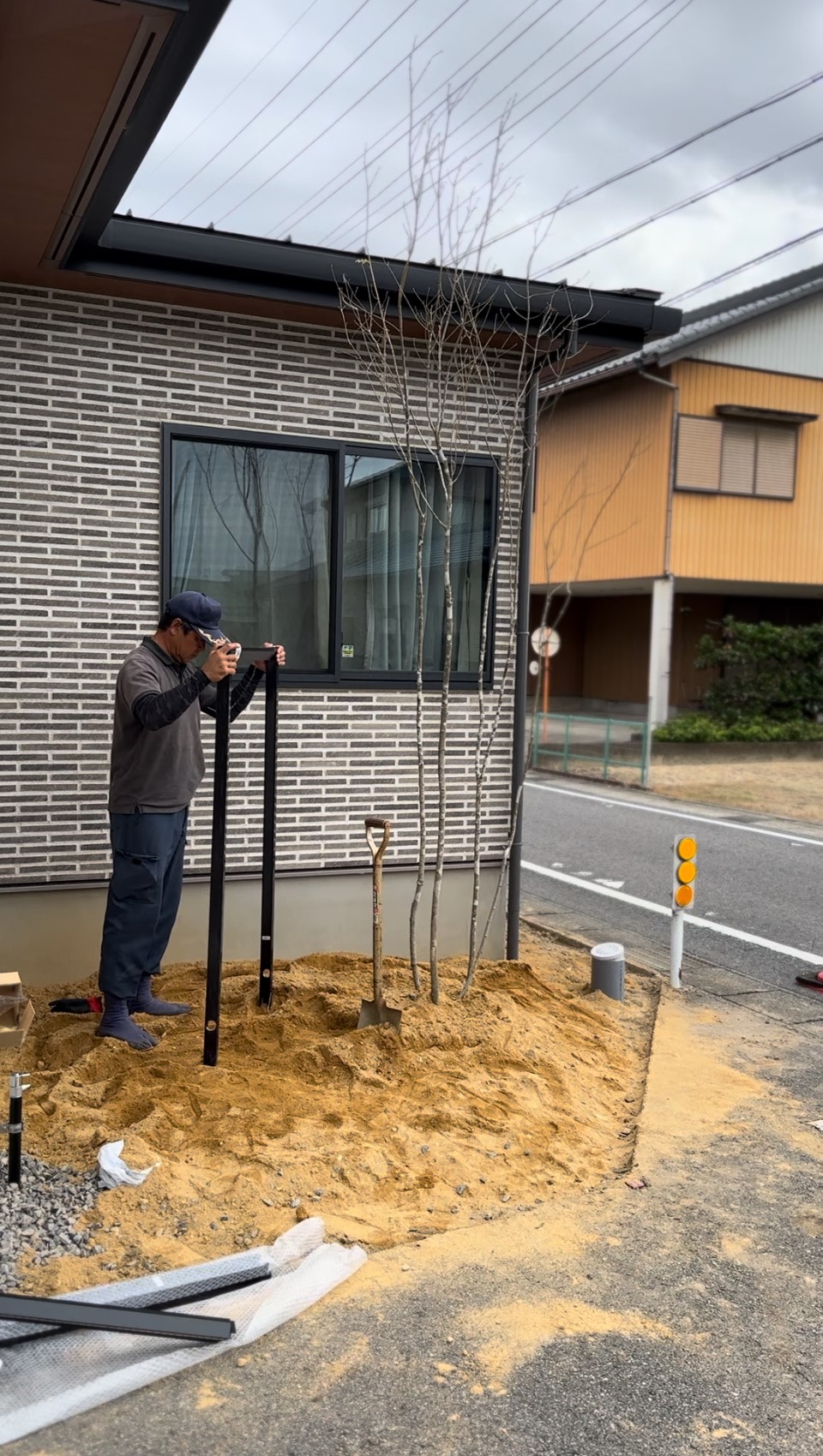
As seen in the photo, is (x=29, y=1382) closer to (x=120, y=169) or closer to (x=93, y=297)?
(x=120, y=169)

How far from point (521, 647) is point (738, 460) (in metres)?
19.1

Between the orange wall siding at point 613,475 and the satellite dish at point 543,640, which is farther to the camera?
the orange wall siding at point 613,475

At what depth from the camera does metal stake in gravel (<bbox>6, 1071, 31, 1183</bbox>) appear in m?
3.63

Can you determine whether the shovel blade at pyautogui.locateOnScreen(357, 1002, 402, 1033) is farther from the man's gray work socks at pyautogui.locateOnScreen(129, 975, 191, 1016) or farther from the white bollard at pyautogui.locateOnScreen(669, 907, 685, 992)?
the white bollard at pyautogui.locateOnScreen(669, 907, 685, 992)

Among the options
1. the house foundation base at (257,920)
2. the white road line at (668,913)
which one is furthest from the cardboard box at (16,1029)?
the white road line at (668,913)

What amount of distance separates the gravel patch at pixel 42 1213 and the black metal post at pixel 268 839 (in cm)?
176

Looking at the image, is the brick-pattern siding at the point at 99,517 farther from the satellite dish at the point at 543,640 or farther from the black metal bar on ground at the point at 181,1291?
the black metal bar on ground at the point at 181,1291

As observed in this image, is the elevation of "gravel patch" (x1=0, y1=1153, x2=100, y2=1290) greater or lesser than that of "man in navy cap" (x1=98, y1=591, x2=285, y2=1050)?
lesser

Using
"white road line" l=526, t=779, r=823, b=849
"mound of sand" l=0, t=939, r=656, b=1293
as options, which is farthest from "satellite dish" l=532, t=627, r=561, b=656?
"mound of sand" l=0, t=939, r=656, b=1293

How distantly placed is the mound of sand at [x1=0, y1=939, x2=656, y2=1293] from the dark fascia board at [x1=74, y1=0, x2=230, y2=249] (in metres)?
3.41

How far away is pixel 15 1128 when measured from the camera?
3.66m

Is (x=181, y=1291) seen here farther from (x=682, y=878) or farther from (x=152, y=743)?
(x=682, y=878)

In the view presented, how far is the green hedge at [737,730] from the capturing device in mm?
21672

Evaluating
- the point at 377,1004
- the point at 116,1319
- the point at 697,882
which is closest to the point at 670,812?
the point at 697,882
